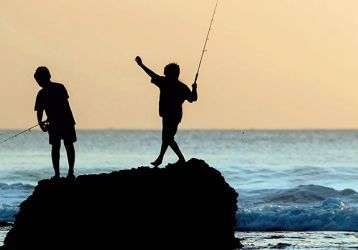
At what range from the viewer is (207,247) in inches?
646

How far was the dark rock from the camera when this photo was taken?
52.1 feet

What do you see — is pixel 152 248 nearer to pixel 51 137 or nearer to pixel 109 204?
pixel 109 204

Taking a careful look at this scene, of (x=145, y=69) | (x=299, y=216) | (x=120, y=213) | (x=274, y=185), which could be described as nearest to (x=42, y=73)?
(x=145, y=69)

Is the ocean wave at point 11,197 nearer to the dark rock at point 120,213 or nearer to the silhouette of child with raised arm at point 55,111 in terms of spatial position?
the silhouette of child with raised arm at point 55,111

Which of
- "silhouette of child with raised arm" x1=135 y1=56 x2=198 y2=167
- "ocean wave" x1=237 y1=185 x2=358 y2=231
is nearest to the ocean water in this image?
"ocean wave" x1=237 y1=185 x2=358 y2=231

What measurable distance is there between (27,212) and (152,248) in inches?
72.8

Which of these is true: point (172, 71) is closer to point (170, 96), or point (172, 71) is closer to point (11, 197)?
point (170, 96)

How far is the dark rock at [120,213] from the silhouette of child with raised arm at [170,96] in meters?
0.66

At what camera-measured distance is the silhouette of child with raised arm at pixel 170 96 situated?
16.6m

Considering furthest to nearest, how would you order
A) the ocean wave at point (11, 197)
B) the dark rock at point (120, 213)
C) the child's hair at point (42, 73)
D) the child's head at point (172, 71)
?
the ocean wave at point (11, 197) < the child's head at point (172, 71) < the child's hair at point (42, 73) < the dark rock at point (120, 213)

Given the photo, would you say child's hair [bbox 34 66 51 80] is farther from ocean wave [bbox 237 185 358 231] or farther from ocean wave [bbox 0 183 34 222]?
ocean wave [bbox 0 183 34 222]

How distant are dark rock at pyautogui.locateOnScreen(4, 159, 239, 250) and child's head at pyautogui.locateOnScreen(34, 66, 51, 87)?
56.2 inches

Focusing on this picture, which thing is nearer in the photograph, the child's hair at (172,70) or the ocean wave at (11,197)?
the child's hair at (172,70)

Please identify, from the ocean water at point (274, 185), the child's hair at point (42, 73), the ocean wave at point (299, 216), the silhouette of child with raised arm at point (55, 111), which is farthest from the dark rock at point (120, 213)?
the ocean wave at point (299, 216)
